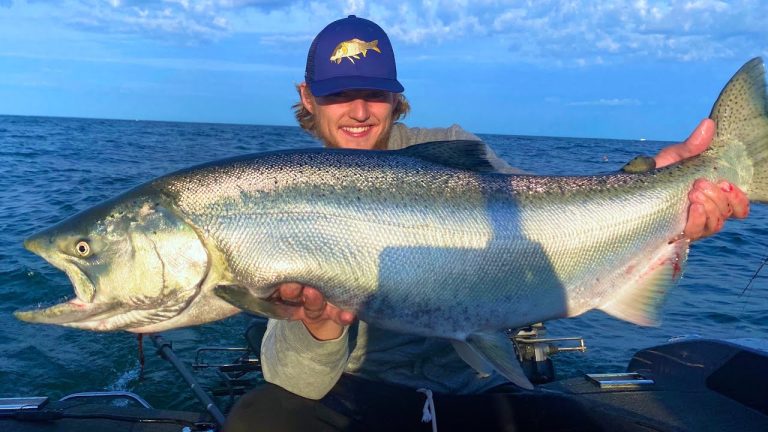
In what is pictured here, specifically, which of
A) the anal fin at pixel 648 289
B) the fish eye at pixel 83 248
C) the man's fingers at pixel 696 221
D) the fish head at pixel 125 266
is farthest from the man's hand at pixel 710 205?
the fish eye at pixel 83 248

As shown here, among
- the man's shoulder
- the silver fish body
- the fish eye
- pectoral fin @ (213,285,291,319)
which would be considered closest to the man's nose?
the man's shoulder

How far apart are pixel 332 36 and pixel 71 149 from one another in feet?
123

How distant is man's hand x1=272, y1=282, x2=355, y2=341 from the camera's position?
2.95 metres

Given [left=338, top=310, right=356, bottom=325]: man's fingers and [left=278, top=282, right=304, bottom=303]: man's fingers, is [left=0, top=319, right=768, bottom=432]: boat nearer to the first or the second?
[left=338, top=310, right=356, bottom=325]: man's fingers

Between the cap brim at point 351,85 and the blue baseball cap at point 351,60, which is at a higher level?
the blue baseball cap at point 351,60

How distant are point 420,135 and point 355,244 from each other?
1.77m

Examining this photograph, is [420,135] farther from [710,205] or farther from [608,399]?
[608,399]

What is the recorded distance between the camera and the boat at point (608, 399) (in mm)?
3467

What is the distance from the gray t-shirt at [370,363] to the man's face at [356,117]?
3.30ft

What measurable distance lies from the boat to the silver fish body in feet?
2.22

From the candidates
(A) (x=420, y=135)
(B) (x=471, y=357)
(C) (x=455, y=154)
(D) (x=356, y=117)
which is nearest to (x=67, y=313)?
(B) (x=471, y=357)

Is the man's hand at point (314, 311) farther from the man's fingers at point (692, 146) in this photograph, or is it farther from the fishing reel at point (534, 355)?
the fishing reel at point (534, 355)

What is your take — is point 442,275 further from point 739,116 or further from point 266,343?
point 739,116

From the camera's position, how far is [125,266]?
2.84m
